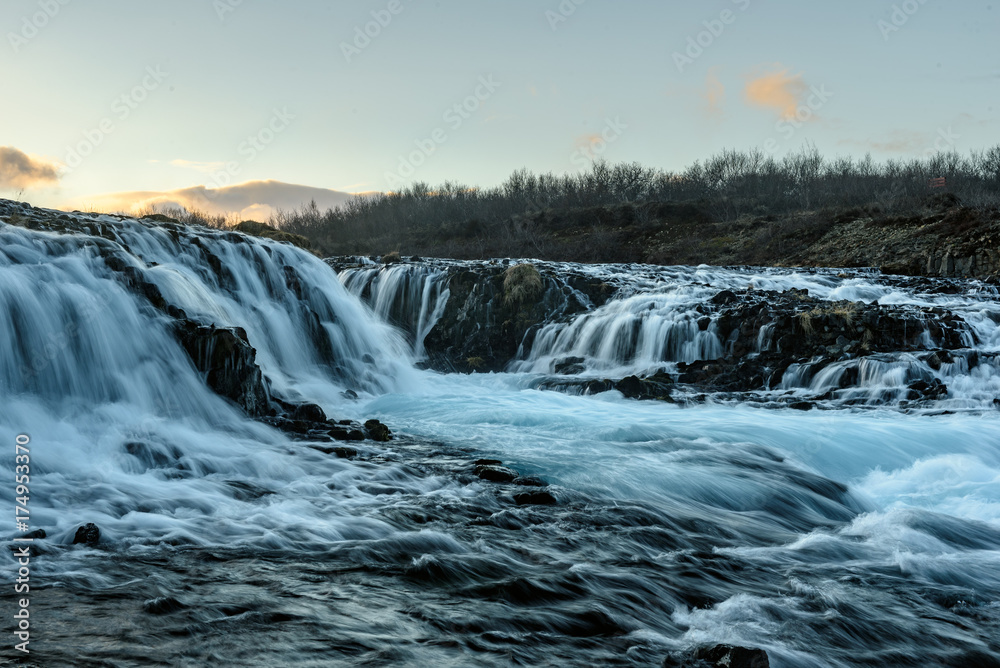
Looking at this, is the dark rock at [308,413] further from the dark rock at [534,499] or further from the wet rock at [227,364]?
the dark rock at [534,499]

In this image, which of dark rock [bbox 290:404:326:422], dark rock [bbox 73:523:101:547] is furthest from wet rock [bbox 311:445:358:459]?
dark rock [bbox 73:523:101:547]

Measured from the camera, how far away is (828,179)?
71438 mm

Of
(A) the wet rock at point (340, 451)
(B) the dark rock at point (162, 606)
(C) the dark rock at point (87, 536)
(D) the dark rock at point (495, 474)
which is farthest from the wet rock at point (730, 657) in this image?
(A) the wet rock at point (340, 451)

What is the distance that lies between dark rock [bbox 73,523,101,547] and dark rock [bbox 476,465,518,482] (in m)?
3.75

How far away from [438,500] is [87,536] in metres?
2.96

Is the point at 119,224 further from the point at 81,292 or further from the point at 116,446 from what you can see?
the point at 116,446

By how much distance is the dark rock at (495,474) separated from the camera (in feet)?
25.0

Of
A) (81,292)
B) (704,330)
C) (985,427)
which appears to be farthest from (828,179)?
(81,292)

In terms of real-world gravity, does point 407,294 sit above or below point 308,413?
above

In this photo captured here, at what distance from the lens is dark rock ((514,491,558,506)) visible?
6.87 m

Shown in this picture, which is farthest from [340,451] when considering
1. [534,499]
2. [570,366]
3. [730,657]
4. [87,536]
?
[570,366]

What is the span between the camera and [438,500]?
682cm

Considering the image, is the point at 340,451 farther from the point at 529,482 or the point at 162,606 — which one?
the point at 162,606

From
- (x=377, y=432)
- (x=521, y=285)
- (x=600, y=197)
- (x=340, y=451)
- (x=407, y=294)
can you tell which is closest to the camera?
(x=340, y=451)
